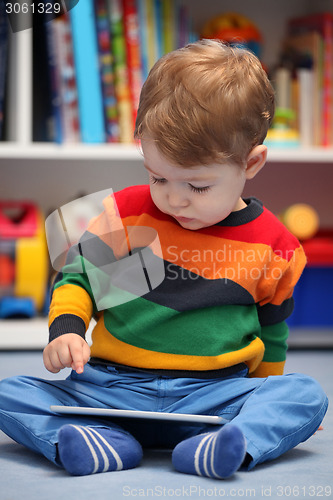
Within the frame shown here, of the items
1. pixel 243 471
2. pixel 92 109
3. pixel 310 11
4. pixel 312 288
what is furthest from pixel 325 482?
pixel 310 11

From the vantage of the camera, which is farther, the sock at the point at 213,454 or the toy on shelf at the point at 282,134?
the toy on shelf at the point at 282,134

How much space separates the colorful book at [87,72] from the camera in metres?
1.64

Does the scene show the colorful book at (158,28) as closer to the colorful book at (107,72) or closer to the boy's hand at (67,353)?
the colorful book at (107,72)

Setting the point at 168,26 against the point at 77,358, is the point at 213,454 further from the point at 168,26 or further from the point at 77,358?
the point at 168,26

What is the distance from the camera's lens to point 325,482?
76cm

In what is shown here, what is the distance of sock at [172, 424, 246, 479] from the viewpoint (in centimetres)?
71

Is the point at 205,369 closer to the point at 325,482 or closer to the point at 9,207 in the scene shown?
the point at 325,482

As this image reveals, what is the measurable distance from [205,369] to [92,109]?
935mm

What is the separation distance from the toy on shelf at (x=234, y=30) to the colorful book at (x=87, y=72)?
318 mm

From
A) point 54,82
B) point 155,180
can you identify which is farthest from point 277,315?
point 54,82

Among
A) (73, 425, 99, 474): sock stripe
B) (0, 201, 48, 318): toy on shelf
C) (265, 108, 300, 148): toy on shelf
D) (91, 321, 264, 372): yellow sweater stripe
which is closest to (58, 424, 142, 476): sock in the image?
(73, 425, 99, 474): sock stripe

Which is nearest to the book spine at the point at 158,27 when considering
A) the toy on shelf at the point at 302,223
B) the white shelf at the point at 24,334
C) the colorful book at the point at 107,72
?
the colorful book at the point at 107,72

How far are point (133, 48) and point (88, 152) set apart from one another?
27 centimetres

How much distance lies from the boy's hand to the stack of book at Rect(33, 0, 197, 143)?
2.97ft
